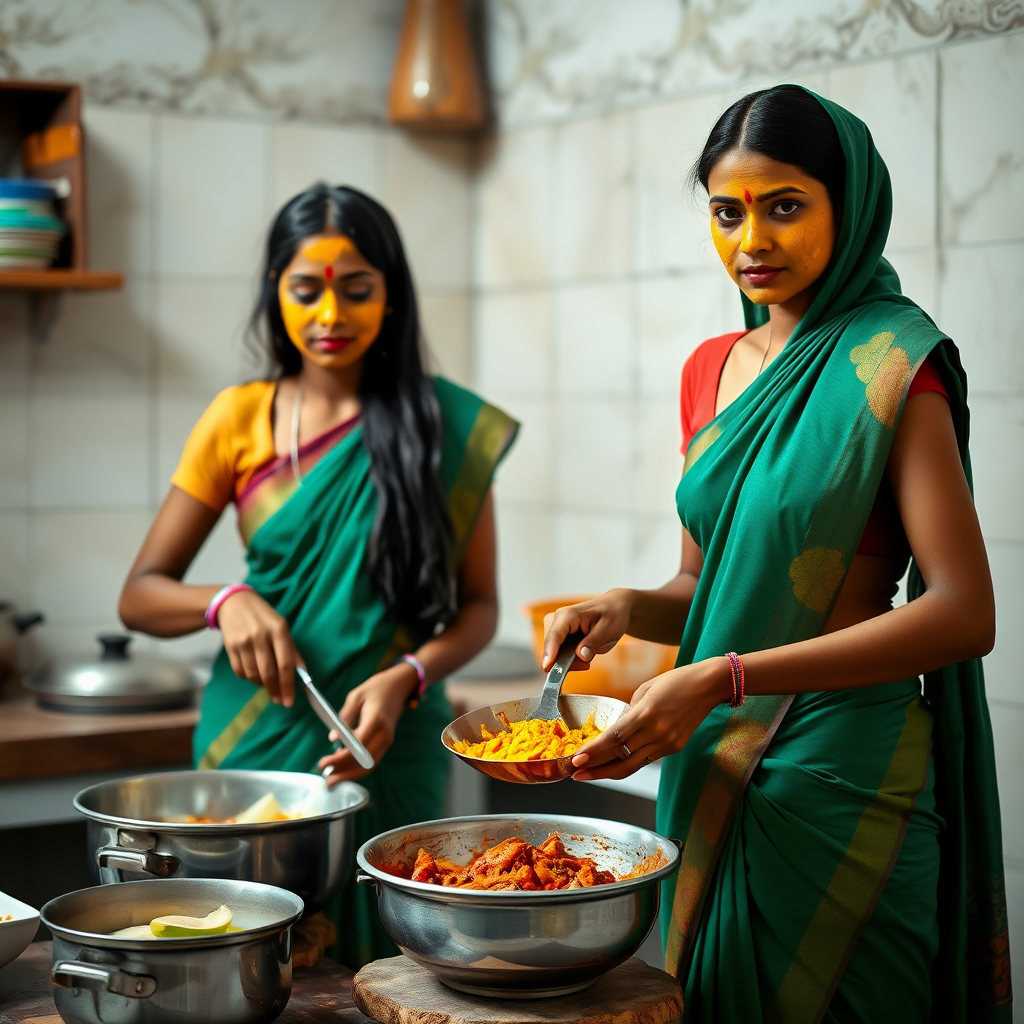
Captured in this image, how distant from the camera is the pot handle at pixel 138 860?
4.26 feet

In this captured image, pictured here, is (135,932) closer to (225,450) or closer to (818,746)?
(818,746)

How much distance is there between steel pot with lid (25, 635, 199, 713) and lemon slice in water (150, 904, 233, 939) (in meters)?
1.32

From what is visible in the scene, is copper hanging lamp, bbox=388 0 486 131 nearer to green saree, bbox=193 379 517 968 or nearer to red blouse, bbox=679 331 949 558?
green saree, bbox=193 379 517 968

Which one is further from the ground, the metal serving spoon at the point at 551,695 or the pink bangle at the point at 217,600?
the pink bangle at the point at 217,600

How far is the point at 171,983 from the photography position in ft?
3.57

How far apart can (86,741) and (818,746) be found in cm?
148

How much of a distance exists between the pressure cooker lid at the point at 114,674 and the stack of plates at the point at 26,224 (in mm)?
753

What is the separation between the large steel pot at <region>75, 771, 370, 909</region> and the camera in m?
1.32

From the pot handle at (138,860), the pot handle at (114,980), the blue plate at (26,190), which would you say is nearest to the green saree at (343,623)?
the pot handle at (138,860)

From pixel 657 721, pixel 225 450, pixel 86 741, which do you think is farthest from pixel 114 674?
pixel 657 721

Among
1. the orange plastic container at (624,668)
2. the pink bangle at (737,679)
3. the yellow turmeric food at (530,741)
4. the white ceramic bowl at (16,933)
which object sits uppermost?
the pink bangle at (737,679)

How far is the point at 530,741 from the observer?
1.30 metres

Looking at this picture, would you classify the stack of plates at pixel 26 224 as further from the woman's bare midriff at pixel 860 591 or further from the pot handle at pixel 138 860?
the woman's bare midriff at pixel 860 591

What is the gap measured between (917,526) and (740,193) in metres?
0.40
